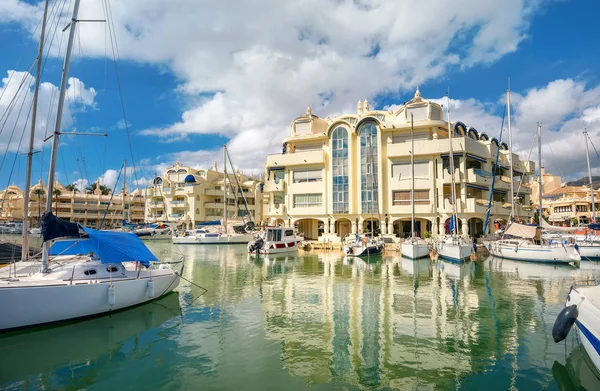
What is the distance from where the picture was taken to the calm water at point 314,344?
9.17 meters

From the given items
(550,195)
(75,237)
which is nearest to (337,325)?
(75,237)

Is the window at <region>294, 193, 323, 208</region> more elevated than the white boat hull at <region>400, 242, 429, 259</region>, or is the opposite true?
the window at <region>294, 193, 323, 208</region>

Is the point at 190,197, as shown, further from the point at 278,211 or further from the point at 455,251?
the point at 455,251

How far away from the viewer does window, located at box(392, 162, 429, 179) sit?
153ft

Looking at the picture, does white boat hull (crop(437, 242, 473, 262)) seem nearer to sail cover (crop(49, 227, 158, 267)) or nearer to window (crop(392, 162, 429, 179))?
window (crop(392, 162, 429, 179))

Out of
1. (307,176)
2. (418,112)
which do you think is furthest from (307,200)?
(418,112)

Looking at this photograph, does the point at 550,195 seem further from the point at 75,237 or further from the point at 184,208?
the point at 75,237

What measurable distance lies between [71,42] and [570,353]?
20.5 metres

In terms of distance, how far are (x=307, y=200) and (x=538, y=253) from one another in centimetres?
2830

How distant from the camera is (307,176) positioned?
172ft

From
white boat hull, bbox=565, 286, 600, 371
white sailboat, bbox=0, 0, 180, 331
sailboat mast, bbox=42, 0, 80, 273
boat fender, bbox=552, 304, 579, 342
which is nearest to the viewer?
white boat hull, bbox=565, 286, 600, 371

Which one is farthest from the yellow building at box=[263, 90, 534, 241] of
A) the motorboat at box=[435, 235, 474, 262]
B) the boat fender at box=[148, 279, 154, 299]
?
the boat fender at box=[148, 279, 154, 299]

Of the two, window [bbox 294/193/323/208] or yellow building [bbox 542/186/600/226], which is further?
yellow building [bbox 542/186/600/226]

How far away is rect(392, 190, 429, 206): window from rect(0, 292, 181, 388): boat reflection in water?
36.4 m
